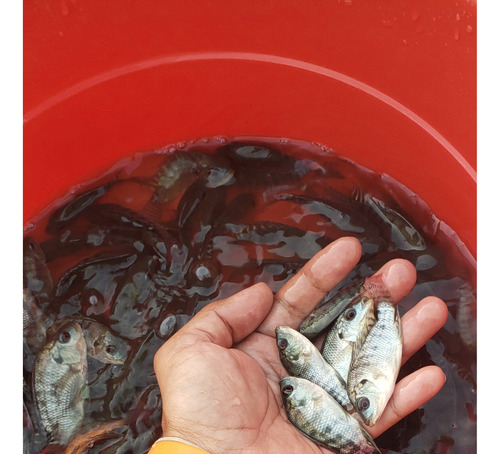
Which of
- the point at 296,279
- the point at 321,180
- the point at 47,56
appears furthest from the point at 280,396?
the point at 47,56

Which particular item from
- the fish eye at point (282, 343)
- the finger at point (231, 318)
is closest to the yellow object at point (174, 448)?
the finger at point (231, 318)

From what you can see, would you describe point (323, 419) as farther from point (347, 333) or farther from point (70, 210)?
point (70, 210)

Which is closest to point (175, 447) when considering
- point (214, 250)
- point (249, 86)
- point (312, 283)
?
point (312, 283)

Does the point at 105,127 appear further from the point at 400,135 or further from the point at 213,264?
the point at 400,135

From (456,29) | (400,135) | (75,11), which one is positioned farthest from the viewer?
(400,135)

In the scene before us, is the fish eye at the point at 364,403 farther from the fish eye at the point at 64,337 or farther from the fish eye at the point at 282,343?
the fish eye at the point at 64,337

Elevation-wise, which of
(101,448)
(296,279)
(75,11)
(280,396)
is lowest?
(101,448)

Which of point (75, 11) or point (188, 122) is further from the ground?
point (75, 11)
